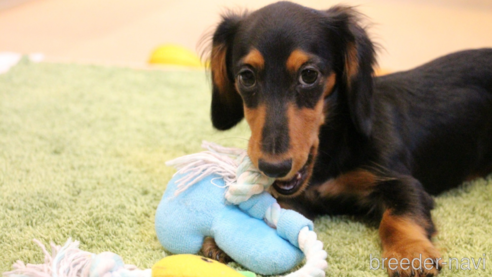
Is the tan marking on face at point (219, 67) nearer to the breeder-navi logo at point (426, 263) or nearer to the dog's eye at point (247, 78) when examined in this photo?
the dog's eye at point (247, 78)

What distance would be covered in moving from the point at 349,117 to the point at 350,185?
224mm

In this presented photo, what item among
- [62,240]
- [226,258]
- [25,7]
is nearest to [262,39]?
[226,258]

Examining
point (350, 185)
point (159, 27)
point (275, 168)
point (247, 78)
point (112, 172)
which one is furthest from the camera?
point (159, 27)

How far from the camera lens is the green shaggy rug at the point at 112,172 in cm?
137

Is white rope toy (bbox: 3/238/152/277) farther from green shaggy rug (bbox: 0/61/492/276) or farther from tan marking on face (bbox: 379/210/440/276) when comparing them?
tan marking on face (bbox: 379/210/440/276)

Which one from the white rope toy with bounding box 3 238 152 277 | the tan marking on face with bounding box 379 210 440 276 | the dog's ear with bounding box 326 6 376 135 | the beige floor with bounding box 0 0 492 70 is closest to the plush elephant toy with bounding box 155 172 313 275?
the white rope toy with bounding box 3 238 152 277

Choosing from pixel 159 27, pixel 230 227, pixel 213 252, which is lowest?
pixel 159 27

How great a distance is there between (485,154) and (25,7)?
567cm

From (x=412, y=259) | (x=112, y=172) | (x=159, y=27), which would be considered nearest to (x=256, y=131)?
(x=412, y=259)

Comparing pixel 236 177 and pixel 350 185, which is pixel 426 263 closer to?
pixel 350 185

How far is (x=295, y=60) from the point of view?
4.37 feet

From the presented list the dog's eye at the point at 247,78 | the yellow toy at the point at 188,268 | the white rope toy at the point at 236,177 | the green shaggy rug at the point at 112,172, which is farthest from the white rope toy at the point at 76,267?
the dog's eye at the point at 247,78

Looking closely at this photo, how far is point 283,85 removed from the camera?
133 cm

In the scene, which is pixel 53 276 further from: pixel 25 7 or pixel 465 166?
pixel 25 7
